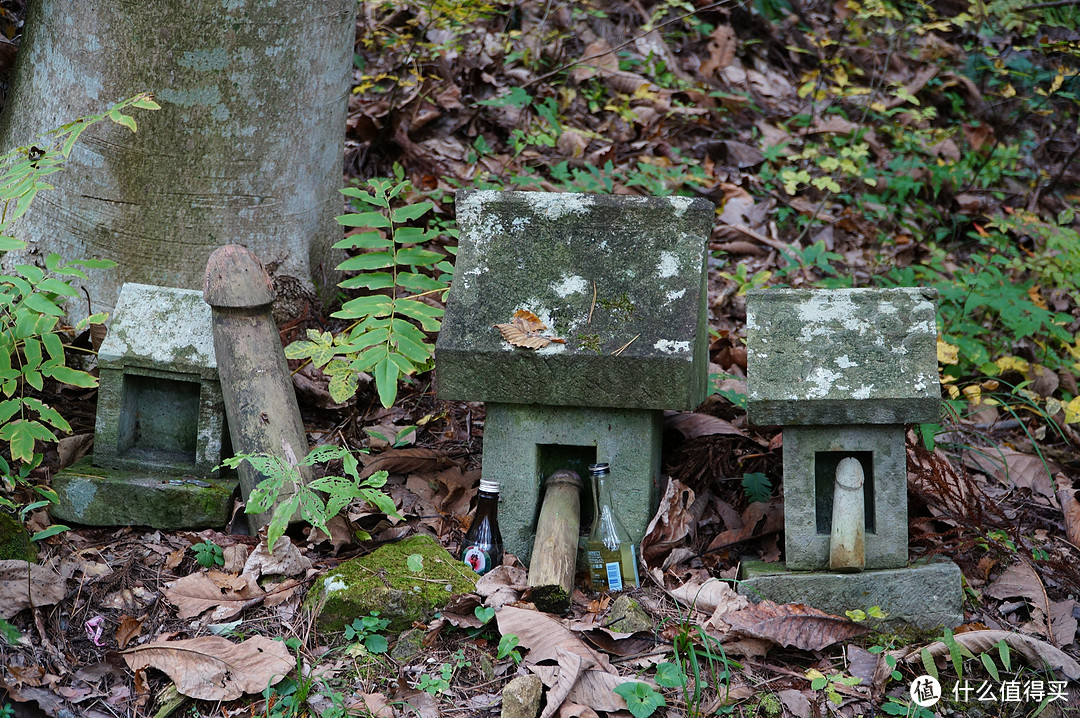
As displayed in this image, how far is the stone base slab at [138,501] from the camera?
3.11 meters

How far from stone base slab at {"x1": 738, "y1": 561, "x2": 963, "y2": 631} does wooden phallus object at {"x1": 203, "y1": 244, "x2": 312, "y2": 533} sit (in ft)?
5.19

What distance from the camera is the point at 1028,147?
734cm

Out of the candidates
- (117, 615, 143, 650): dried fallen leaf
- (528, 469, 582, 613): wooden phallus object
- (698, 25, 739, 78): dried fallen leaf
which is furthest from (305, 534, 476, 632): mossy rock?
(698, 25, 739, 78): dried fallen leaf

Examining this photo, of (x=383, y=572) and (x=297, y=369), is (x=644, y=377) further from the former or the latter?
(x=297, y=369)

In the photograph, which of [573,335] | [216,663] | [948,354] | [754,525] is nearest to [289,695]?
[216,663]

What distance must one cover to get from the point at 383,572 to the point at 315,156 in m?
2.00

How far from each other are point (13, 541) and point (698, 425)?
238cm

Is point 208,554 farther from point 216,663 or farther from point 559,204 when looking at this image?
point 559,204

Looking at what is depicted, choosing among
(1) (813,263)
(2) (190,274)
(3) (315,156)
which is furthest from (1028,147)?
(2) (190,274)

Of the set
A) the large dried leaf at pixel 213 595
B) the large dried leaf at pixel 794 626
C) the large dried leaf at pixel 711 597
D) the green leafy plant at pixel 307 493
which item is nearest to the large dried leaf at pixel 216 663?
the large dried leaf at pixel 213 595

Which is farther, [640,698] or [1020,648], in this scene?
[1020,648]

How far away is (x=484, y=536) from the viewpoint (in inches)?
120

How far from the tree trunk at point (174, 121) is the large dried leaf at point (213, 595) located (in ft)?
4.68

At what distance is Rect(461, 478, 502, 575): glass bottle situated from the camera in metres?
2.99
